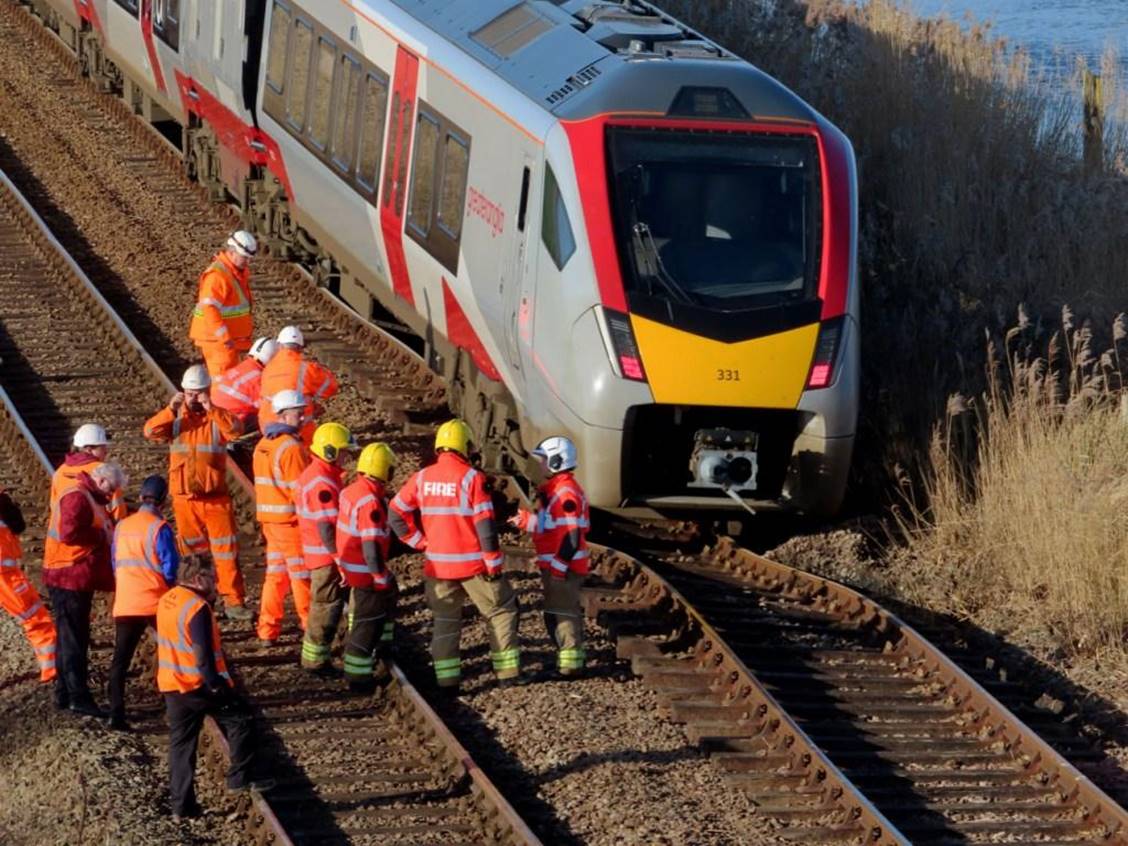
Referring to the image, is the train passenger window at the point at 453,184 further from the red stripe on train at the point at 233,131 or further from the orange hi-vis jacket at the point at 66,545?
the red stripe on train at the point at 233,131

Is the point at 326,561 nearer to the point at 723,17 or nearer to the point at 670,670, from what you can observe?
the point at 670,670

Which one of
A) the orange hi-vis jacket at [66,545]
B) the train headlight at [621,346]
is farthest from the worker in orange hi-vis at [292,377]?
the orange hi-vis jacket at [66,545]

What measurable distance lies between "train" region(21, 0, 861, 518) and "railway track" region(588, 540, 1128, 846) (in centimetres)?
57

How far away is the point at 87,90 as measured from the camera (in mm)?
24094

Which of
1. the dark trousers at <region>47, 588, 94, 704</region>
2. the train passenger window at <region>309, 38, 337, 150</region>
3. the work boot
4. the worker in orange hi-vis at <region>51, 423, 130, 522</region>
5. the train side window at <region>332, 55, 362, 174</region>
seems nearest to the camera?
the dark trousers at <region>47, 588, 94, 704</region>

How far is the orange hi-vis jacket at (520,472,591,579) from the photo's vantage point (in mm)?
10805

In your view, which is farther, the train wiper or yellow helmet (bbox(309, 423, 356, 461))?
the train wiper

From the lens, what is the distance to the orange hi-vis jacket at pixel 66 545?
10.5 m

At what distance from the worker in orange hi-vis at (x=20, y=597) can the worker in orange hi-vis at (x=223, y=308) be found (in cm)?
369

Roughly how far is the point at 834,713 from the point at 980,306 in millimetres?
5667

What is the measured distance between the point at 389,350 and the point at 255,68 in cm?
323

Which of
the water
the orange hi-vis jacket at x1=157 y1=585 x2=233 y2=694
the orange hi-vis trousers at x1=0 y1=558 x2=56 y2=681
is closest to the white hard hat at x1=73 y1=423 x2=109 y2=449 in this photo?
the orange hi-vis trousers at x1=0 y1=558 x2=56 y2=681

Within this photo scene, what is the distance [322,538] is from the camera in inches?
428

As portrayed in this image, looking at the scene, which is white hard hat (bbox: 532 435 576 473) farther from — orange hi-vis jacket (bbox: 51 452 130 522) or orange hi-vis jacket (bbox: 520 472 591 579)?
orange hi-vis jacket (bbox: 51 452 130 522)
